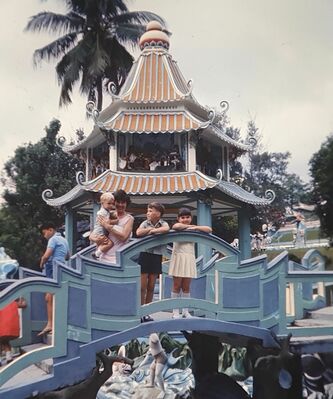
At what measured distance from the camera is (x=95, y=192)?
13.1 metres

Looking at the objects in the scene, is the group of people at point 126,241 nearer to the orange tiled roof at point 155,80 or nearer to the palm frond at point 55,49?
the orange tiled roof at point 155,80

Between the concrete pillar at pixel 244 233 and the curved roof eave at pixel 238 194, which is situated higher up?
the curved roof eave at pixel 238 194

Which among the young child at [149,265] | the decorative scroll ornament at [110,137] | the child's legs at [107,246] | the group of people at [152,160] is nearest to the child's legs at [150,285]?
the young child at [149,265]

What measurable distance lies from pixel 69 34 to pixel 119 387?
15.0 metres

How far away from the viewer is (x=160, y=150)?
543 inches

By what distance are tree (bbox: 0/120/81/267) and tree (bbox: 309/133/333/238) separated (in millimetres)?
8611

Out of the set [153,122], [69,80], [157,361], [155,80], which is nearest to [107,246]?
[157,361]

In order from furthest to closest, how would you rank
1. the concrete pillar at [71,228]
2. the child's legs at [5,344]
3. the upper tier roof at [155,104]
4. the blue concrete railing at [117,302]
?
the concrete pillar at [71,228] < the upper tier roof at [155,104] < the child's legs at [5,344] < the blue concrete railing at [117,302]

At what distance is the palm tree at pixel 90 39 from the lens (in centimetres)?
2025

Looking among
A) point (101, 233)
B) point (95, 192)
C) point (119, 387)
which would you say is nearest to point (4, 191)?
point (95, 192)

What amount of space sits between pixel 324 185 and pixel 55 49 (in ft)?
39.9

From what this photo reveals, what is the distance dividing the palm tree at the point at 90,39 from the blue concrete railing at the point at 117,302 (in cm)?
1529

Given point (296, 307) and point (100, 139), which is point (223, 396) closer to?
point (296, 307)

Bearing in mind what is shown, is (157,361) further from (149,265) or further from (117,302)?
(117,302)
